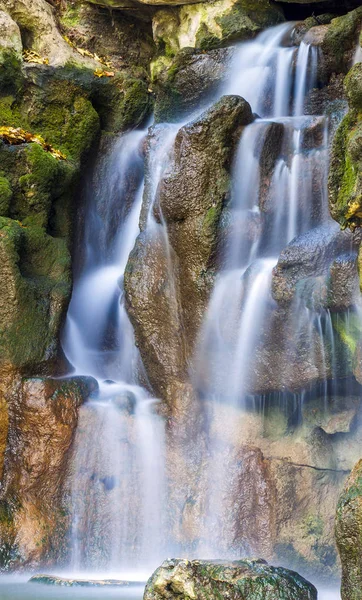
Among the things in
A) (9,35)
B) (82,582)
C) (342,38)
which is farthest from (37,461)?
(342,38)

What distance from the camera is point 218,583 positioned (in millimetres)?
5031

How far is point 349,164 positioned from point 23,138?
533 cm

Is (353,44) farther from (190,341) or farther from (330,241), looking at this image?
(190,341)

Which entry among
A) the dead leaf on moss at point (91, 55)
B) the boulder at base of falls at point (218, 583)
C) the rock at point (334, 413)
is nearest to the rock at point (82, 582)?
the boulder at base of falls at point (218, 583)

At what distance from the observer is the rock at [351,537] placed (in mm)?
4742

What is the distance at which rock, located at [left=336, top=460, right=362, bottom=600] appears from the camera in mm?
4742

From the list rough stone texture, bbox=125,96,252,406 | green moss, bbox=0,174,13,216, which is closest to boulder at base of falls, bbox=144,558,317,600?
rough stone texture, bbox=125,96,252,406

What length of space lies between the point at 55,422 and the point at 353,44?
6673mm

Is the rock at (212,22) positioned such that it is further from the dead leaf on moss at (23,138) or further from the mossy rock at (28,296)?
the mossy rock at (28,296)

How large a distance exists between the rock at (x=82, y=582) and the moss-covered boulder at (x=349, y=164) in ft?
13.3

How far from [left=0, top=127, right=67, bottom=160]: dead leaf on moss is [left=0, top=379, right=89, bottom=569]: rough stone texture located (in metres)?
3.61

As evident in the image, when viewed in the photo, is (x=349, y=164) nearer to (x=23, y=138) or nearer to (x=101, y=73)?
(x=23, y=138)

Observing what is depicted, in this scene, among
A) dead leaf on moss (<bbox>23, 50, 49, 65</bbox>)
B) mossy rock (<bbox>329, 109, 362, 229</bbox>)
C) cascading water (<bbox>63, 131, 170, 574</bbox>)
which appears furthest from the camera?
dead leaf on moss (<bbox>23, 50, 49, 65</bbox>)

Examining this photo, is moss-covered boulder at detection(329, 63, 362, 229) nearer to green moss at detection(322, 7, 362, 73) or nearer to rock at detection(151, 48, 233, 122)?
green moss at detection(322, 7, 362, 73)
